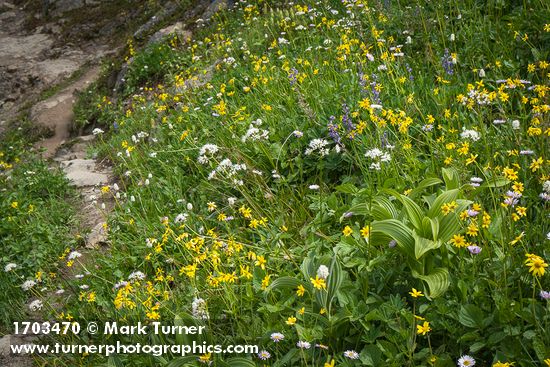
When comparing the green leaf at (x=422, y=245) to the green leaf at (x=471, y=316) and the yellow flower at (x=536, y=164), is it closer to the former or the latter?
the green leaf at (x=471, y=316)

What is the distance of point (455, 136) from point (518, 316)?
160 cm

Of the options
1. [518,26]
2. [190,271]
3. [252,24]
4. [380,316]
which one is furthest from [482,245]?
[252,24]

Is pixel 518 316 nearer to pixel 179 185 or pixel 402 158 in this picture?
pixel 402 158

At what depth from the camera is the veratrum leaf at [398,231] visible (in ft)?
7.95

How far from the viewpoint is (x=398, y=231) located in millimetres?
2451

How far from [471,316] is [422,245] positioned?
37cm

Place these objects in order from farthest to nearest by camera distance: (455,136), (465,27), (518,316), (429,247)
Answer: (465,27) < (455,136) < (429,247) < (518,316)

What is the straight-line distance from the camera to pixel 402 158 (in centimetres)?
350

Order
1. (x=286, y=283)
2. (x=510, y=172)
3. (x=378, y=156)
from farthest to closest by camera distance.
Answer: (x=378, y=156)
(x=286, y=283)
(x=510, y=172)

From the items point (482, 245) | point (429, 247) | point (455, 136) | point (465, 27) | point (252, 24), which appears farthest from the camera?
point (252, 24)

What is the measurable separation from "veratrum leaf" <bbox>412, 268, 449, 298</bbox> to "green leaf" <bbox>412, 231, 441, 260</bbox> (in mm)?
98

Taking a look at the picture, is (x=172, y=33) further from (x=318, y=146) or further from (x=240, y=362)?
(x=240, y=362)

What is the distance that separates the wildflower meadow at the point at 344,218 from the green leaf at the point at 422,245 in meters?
0.01

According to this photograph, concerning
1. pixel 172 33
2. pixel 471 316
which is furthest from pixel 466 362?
pixel 172 33
